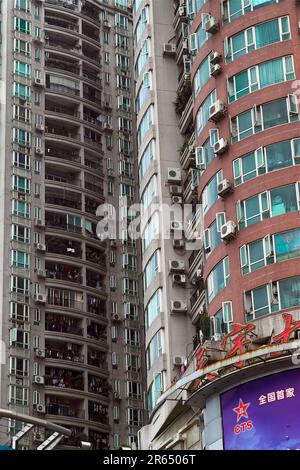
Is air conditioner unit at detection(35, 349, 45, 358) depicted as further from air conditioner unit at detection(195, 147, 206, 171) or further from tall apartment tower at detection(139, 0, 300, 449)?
air conditioner unit at detection(195, 147, 206, 171)

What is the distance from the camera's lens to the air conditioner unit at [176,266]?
150 feet

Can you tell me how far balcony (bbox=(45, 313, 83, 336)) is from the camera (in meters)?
62.6

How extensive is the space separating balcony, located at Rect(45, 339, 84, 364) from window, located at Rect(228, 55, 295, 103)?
25.3 m

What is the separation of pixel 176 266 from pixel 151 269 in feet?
5.89

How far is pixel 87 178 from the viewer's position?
223 feet

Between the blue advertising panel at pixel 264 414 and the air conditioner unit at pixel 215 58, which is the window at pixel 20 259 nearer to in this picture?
the air conditioner unit at pixel 215 58

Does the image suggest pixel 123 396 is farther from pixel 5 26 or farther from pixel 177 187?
pixel 5 26

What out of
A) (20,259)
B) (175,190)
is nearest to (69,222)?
(20,259)

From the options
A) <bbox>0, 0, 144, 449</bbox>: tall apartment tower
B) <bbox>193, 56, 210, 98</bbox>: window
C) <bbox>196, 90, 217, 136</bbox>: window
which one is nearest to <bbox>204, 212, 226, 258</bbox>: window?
<bbox>196, 90, 217, 136</bbox>: window

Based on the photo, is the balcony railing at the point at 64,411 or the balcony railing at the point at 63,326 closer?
the balcony railing at the point at 64,411

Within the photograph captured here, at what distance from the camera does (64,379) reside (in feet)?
204

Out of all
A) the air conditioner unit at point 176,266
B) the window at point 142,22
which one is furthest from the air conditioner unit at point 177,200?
the window at point 142,22

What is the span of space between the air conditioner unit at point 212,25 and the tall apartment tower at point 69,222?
76.8ft
